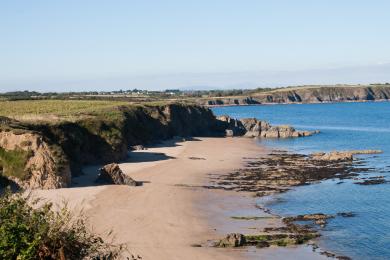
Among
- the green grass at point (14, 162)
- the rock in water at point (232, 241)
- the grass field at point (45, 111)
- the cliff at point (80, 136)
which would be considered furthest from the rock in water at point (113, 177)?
the rock in water at point (232, 241)

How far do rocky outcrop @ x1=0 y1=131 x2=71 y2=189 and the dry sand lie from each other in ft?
4.50

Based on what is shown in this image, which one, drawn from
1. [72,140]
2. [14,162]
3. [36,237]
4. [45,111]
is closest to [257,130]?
[45,111]

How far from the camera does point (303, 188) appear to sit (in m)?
45.2

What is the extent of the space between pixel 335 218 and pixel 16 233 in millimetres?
26655

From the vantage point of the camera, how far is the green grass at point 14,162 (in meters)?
39.0

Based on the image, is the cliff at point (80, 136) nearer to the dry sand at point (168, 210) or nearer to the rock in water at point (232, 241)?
the dry sand at point (168, 210)

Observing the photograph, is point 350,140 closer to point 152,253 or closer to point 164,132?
point 164,132

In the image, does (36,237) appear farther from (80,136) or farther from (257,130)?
(257,130)

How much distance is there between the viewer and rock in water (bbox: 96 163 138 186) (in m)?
41.8

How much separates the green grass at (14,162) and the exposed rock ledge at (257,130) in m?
59.8

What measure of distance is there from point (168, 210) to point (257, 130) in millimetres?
65766

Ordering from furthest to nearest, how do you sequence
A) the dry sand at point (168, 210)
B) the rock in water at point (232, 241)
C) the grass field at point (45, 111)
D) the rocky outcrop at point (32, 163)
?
1. the grass field at point (45, 111)
2. the rocky outcrop at point (32, 163)
3. the rock in water at point (232, 241)
4. the dry sand at point (168, 210)

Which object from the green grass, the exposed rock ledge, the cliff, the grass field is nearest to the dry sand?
the cliff

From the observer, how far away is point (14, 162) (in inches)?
1558
